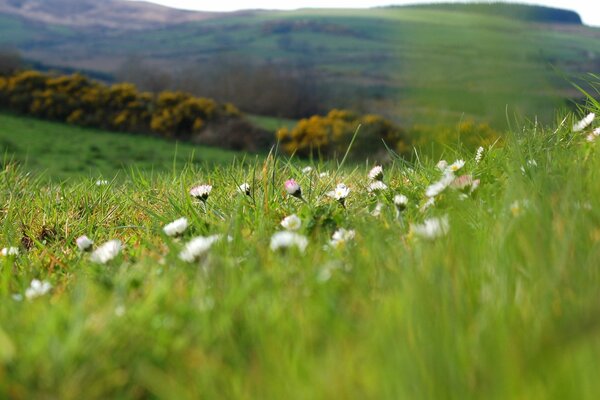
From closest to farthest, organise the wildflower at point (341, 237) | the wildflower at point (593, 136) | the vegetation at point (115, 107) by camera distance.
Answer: the wildflower at point (341, 237), the wildflower at point (593, 136), the vegetation at point (115, 107)

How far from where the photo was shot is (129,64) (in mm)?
30266

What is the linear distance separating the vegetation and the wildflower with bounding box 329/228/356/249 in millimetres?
19370

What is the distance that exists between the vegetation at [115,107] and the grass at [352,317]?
19.7 metres

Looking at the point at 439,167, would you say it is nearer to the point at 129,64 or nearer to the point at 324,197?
the point at 324,197

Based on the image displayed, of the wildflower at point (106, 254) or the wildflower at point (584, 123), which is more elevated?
the wildflower at point (584, 123)

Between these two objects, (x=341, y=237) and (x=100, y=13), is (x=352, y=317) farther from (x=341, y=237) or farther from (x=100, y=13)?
(x=100, y=13)

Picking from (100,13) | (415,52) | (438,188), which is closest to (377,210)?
(438,188)

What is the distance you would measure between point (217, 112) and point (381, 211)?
66.4 ft

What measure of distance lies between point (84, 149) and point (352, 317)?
16818mm

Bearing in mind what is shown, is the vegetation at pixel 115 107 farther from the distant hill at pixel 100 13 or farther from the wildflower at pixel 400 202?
the distant hill at pixel 100 13

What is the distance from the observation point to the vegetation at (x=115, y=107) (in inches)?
870

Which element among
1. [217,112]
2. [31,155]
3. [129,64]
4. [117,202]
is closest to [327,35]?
[129,64]

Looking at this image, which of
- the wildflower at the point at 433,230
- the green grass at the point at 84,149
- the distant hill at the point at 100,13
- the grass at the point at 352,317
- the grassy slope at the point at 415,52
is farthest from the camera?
the distant hill at the point at 100,13

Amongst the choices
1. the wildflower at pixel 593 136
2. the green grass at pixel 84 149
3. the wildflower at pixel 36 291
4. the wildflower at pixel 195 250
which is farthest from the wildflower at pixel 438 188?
the green grass at pixel 84 149
